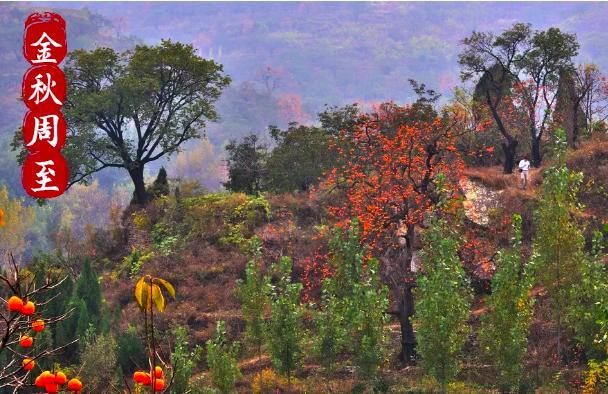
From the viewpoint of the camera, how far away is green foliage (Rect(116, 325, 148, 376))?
2189 cm

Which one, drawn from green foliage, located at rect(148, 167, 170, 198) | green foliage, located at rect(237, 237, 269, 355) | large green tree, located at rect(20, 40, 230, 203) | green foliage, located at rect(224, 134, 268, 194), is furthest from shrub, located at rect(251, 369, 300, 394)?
green foliage, located at rect(224, 134, 268, 194)

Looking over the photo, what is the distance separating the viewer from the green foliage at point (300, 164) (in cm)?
3456

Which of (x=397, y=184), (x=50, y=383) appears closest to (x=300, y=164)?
(x=397, y=184)

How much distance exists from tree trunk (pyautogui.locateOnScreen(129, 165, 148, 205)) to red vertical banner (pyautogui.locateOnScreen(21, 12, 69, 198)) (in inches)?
695

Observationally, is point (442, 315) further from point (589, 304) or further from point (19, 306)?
point (19, 306)

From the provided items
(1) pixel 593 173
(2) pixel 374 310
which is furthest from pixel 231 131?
(2) pixel 374 310

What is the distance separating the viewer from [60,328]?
22.3 meters

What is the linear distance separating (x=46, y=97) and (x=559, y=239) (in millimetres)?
12960

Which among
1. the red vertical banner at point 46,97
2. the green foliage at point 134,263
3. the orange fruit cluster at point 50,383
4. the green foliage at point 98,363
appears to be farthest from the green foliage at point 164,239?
the orange fruit cluster at point 50,383

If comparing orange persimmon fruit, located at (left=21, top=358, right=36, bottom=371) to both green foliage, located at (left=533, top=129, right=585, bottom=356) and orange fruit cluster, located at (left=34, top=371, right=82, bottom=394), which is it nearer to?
orange fruit cluster, located at (left=34, top=371, right=82, bottom=394)

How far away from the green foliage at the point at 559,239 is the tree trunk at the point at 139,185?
22.1 m

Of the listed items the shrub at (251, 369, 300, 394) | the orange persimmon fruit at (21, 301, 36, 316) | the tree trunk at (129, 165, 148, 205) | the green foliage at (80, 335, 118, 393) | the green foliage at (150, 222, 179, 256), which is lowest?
the shrub at (251, 369, 300, 394)

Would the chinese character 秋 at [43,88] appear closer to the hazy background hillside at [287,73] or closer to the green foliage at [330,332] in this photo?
the green foliage at [330,332]

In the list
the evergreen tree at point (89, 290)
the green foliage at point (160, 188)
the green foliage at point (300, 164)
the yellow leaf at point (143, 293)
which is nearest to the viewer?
the yellow leaf at point (143, 293)
